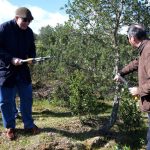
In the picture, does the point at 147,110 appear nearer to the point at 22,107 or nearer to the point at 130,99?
the point at 22,107

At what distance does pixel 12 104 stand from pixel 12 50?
1005mm

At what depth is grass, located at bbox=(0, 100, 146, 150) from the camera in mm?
8305

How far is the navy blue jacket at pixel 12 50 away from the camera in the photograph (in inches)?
317

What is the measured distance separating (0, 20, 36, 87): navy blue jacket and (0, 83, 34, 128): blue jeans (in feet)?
0.40

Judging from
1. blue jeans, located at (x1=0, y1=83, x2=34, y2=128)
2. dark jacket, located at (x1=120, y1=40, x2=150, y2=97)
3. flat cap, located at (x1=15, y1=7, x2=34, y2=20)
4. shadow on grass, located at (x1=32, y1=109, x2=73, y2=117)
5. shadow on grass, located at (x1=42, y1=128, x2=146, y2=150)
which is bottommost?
shadow on grass, located at (x1=42, y1=128, x2=146, y2=150)

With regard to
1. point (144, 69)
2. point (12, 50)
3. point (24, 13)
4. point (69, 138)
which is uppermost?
point (24, 13)

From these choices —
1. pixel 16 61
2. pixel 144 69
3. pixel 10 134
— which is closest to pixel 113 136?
pixel 10 134

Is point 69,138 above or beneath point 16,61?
beneath

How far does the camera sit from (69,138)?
28.6ft

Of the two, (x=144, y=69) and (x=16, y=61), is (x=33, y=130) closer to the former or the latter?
(x=16, y=61)

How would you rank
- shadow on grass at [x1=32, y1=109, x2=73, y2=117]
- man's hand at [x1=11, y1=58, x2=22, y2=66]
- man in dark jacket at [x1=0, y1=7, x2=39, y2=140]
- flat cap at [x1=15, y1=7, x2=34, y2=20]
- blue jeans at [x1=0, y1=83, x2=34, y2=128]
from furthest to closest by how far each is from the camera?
shadow on grass at [x1=32, y1=109, x2=73, y2=117] → blue jeans at [x1=0, y1=83, x2=34, y2=128] → man in dark jacket at [x1=0, y1=7, x2=39, y2=140] → man's hand at [x1=11, y1=58, x2=22, y2=66] → flat cap at [x1=15, y1=7, x2=34, y2=20]

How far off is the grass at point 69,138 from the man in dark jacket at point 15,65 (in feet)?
0.69

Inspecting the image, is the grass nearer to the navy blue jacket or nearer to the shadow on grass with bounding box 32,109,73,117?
the shadow on grass with bounding box 32,109,73,117

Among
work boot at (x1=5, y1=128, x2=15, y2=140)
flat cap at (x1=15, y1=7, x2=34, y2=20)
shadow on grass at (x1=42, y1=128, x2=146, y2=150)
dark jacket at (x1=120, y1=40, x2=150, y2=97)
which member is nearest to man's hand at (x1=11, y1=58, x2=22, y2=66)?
flat cap at (x1=15, y1=7, x2=34, y2=20)
